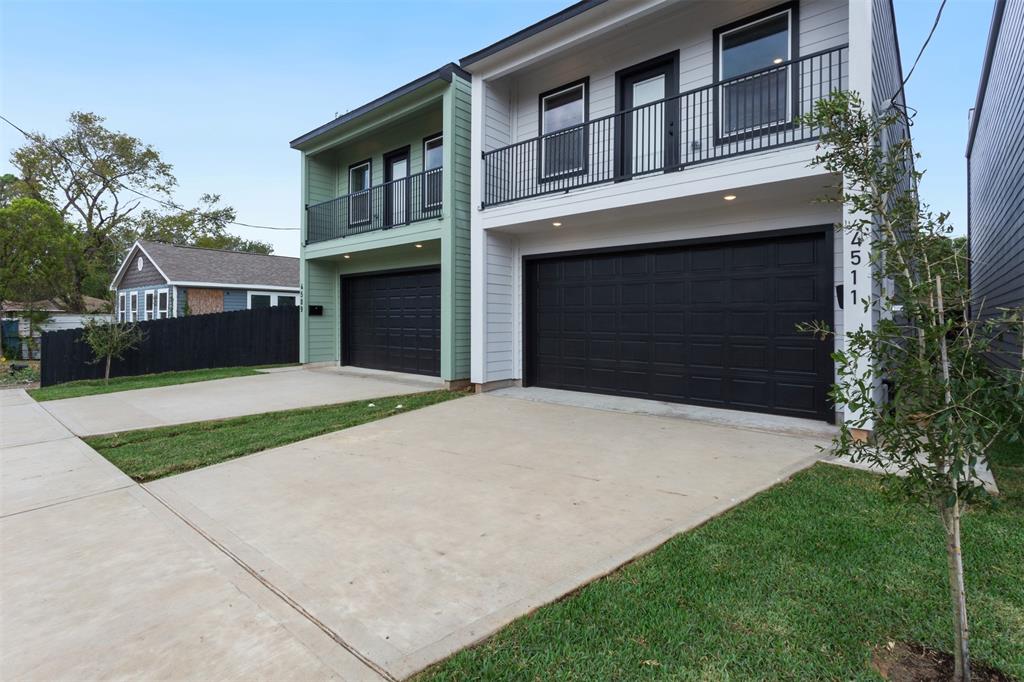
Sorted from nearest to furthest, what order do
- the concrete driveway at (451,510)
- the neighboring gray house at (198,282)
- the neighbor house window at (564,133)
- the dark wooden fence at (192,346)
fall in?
the concrete driveway at (451,510) → the neighbor house window at (564,133) → the dark wooden fence at (192,346) → the neighboring gray house at (198,282)

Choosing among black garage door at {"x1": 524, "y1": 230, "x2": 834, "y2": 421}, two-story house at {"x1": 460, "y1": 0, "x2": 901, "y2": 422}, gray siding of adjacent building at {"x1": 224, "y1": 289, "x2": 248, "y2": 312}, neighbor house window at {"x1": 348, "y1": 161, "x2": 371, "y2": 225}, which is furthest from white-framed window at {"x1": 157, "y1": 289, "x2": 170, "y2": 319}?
black garage door at {"x1": 524, "y1": 230, "x2": 834, "y2": 421}

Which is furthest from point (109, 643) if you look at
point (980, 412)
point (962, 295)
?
point (962, 295)

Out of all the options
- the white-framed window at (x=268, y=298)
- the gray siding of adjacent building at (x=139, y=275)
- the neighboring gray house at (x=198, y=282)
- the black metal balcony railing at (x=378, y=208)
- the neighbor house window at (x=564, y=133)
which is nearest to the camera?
the neighbor house window at (x=564, y=133)

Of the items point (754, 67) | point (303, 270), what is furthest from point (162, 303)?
point (754, 67)

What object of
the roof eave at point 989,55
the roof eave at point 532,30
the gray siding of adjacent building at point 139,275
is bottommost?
the gray siding of adjacent building at point 139,275

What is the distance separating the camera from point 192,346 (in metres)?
13.4

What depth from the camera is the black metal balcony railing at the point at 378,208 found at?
1039 cm

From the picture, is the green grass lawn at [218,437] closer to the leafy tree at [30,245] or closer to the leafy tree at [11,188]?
the leafy tree at [30,245]

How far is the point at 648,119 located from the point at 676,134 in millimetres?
639

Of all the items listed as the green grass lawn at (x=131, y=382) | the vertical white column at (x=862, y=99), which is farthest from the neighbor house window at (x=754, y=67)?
the green grass lawn at (x=131, y=382)

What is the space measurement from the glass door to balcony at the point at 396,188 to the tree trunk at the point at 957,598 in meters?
9.97

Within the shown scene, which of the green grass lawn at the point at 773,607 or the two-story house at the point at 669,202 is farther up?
the two-story house at the point at 669,202

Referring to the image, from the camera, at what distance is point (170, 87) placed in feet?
55.7

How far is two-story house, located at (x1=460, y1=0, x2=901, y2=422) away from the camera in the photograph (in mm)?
6410
